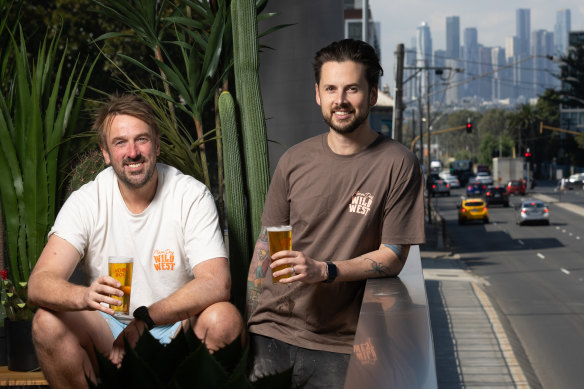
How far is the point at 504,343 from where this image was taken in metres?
18.6

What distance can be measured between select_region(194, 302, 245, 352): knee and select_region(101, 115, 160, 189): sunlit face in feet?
2.05

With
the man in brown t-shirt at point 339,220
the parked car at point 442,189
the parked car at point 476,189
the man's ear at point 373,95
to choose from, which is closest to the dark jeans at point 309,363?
the man in brown t-shirt at point 339,220

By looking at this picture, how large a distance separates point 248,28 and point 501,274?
2690cm

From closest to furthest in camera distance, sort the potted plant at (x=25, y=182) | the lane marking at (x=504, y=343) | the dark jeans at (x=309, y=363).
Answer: the dark jeans at (x=309, y=363) < the potted plant at (x=25, y=182) < the lane marking at (x=504, y=343)

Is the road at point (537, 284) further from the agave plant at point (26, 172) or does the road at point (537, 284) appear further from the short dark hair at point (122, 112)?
the short dark hair at point (122, 112)

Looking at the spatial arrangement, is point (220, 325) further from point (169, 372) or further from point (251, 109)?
point (251, 109)

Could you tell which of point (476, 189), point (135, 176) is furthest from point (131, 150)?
point (476, 189)

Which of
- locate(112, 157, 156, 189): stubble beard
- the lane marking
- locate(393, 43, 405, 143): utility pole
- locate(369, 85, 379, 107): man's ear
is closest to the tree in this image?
locate(393, 43, 405, 143): utility pole

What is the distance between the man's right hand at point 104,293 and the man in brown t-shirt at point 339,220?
0.67 meters

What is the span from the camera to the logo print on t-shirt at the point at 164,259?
3482mm

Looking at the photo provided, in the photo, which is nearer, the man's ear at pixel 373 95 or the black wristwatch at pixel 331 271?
the black wristwatch at pixel 331 271

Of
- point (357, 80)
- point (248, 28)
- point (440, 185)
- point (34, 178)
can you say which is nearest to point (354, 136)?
point (357, 80)

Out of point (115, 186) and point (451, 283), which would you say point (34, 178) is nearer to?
point (115, 186)

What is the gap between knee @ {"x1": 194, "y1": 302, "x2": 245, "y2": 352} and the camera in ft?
10.3
